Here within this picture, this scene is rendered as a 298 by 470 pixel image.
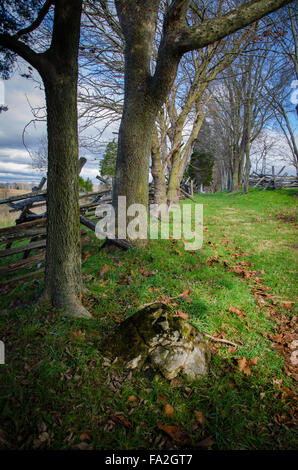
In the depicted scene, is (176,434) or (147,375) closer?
(176,434)

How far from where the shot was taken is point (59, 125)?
293cm

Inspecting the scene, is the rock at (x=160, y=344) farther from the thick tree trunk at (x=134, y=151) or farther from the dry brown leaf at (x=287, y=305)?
the thick tree trunk at (x=134, y=151)

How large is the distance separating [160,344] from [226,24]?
15.5ft

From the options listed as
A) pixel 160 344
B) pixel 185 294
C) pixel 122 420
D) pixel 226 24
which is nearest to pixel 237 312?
pixel 185 294

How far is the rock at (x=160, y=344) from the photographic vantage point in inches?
97.3

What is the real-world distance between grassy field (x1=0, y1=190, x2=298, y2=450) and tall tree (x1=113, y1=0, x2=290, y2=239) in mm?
1899

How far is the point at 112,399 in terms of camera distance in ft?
7.10

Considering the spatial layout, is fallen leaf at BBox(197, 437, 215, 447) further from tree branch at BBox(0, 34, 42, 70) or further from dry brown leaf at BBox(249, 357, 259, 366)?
tree branch at BBox(0, 34, 42, 70)

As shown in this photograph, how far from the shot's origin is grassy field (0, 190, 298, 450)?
192cm

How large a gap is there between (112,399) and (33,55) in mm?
3890

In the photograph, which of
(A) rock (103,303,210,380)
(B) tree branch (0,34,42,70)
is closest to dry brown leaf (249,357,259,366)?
(A) rock (103,303,210,380)

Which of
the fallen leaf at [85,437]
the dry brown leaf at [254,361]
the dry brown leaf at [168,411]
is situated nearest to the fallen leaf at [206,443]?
the dry brown leaf at [168,411]

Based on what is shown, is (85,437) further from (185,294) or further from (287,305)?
(287,305)

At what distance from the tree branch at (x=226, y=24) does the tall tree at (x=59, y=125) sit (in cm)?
178
